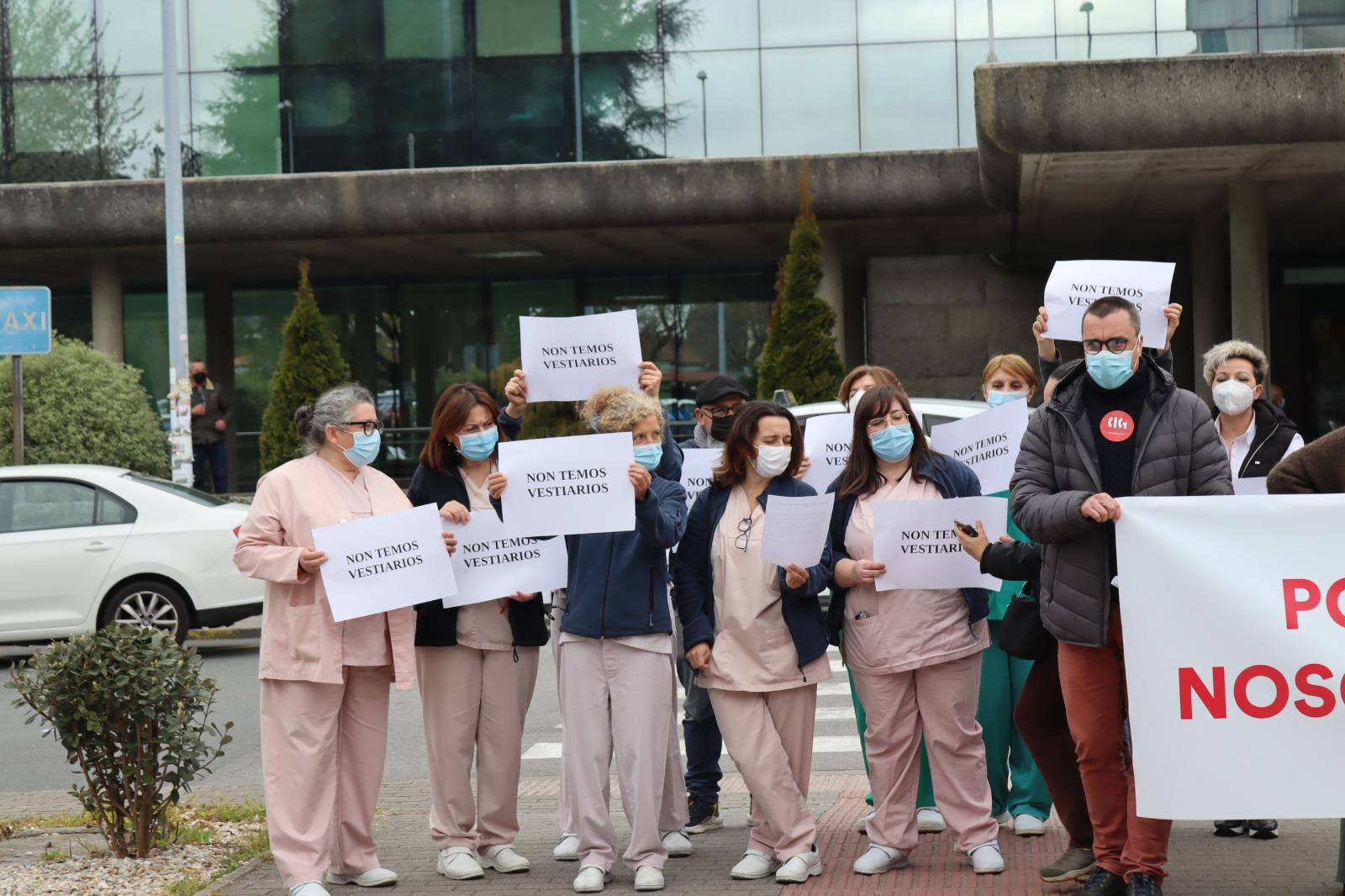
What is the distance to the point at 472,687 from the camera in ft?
21.2

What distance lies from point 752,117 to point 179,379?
9.62 metres

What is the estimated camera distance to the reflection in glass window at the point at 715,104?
23.6 m

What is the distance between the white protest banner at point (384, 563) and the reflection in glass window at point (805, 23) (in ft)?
62.5

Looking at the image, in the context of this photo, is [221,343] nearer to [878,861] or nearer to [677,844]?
[677,844]

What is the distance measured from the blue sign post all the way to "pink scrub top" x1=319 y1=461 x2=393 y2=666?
10.5m

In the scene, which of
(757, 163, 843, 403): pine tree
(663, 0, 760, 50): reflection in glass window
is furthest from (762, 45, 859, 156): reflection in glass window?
(757, 163, 843, 403): pine tree

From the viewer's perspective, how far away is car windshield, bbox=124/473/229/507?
13828 mm

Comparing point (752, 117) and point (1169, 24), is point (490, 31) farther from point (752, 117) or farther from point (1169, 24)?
point (1169, 24)

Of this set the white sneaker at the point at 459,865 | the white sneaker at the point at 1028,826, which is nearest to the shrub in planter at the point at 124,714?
the white sneaker at the point at 459,865

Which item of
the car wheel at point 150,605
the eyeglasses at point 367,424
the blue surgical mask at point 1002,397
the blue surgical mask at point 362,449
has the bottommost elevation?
the car wheel at point 150,605

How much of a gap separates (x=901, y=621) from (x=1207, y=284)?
1933 centimetres

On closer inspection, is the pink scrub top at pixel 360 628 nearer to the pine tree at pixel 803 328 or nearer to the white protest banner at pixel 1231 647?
the white protest banner at pixel 1231 647

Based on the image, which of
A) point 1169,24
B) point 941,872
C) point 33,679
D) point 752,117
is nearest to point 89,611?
point 33,679

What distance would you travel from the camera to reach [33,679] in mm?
6609
